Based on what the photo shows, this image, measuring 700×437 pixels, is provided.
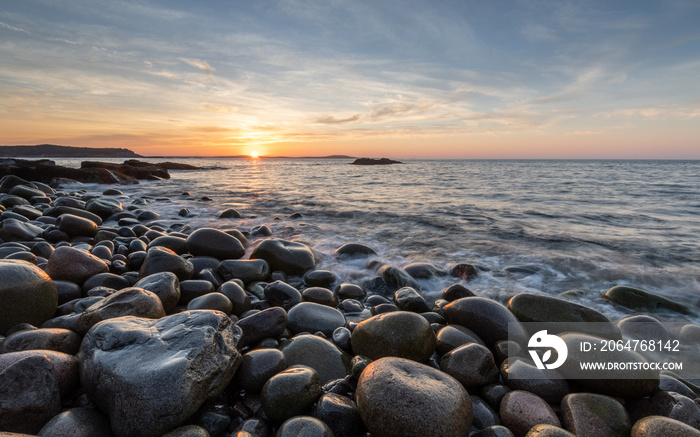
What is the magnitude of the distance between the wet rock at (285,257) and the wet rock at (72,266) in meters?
2.33

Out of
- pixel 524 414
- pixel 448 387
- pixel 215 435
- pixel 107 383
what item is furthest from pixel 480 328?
pixel 107 383

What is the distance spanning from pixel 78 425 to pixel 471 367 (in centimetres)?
275

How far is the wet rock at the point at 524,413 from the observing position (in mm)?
2289

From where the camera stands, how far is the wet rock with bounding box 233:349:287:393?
2.49 meters

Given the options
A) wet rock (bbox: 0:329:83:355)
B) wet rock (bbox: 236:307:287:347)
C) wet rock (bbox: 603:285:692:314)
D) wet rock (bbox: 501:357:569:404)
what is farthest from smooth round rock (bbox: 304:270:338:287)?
wet rock (bbox: 603:285:692:314)

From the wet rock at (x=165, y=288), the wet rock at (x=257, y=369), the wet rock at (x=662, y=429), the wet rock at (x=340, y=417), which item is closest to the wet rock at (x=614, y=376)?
the wet rock at (x=662, y=429)

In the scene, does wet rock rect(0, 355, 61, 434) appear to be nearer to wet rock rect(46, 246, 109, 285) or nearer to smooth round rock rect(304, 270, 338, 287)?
wet rock rect(46, 246, 109, 285)

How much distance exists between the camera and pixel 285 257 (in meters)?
5.84

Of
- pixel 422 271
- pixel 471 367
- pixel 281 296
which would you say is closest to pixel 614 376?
pixel 471 367

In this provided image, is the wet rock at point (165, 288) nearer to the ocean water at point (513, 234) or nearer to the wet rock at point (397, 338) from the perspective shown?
the wet rock at point (397, 338)

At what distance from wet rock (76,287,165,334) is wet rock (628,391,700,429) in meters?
A: 4.11

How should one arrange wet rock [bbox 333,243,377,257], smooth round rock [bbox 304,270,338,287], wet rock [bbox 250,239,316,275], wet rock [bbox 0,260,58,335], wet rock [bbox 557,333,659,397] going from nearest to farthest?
wet rock [bbox 557,333,659,397] < wet rock [bbox 0,260,58,335] < smooth round rock [bbox 304,270,338,287] < wet rock [bbox 250,239,316,275] < wet rock [bbox 333,243,377,257]

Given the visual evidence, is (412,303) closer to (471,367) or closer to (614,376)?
(471,367)

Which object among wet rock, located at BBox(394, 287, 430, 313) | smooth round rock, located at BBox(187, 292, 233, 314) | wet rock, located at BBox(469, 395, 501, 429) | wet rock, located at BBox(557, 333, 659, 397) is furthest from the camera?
wet rock, located at BBox(394, 287, 430, 313)
